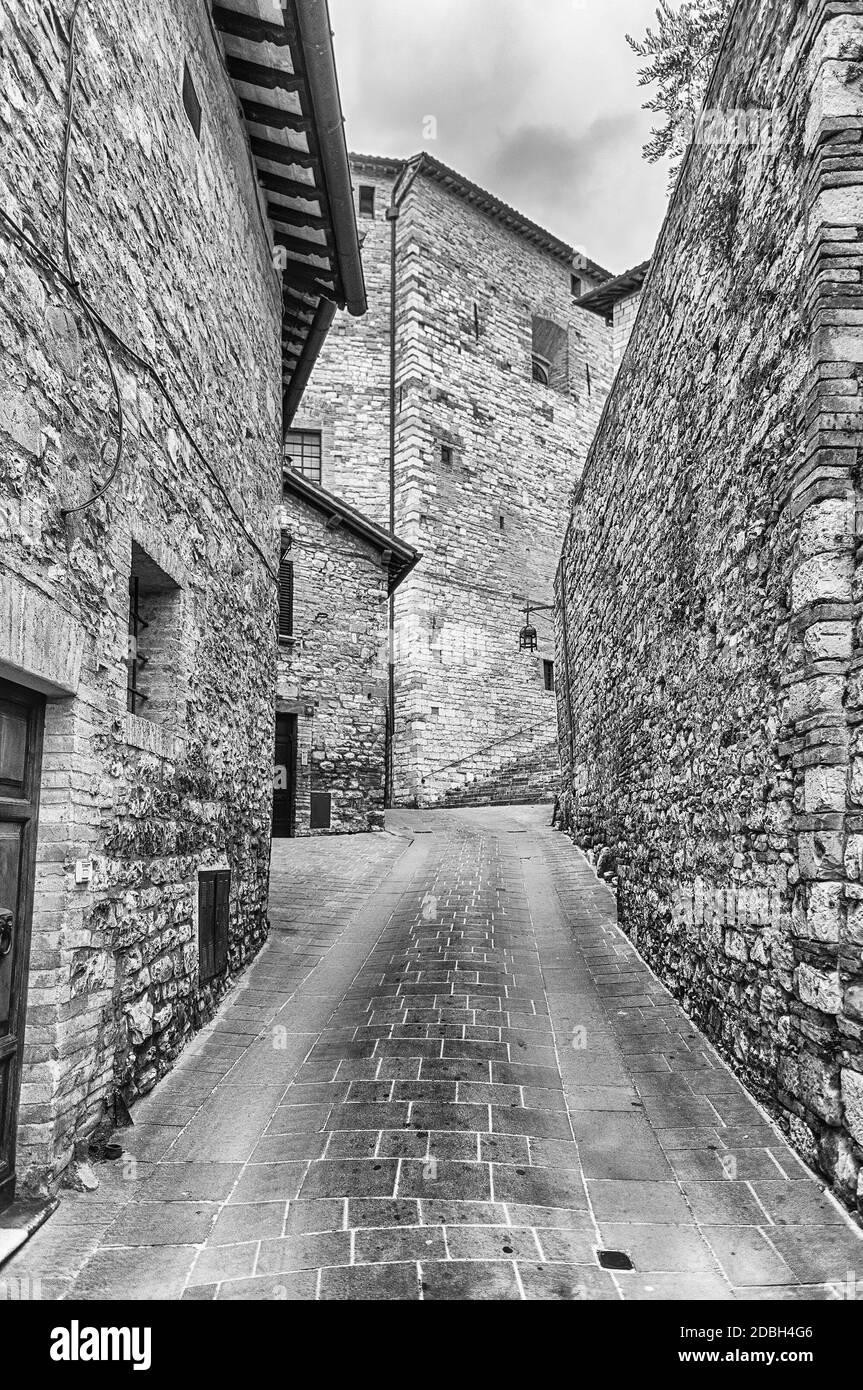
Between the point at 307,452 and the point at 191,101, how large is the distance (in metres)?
14.2

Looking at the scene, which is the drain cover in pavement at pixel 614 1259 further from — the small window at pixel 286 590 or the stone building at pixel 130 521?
the small window at pixel 286 590

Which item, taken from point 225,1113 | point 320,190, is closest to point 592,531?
point 320,190

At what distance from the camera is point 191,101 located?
5367 mm

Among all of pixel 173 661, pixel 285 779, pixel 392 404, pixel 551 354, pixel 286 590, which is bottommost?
pixel 285 779

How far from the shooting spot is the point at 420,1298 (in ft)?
9.09

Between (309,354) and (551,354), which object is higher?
(551,354)

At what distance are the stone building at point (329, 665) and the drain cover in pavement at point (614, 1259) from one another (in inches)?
422

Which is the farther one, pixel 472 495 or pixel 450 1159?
pixel 472 495

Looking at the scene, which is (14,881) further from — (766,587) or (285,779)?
(285,779)

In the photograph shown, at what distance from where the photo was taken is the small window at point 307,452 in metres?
19.4

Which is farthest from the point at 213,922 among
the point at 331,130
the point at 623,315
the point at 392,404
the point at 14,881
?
the point at 392,404

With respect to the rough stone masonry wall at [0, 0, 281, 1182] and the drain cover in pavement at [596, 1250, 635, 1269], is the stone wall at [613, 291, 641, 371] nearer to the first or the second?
the rough stone masonry wall at [0, 0, 281, 1182]

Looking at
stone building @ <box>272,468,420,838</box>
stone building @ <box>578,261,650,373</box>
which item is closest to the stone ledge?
stone building @ <box>272,468,420,838</box>
